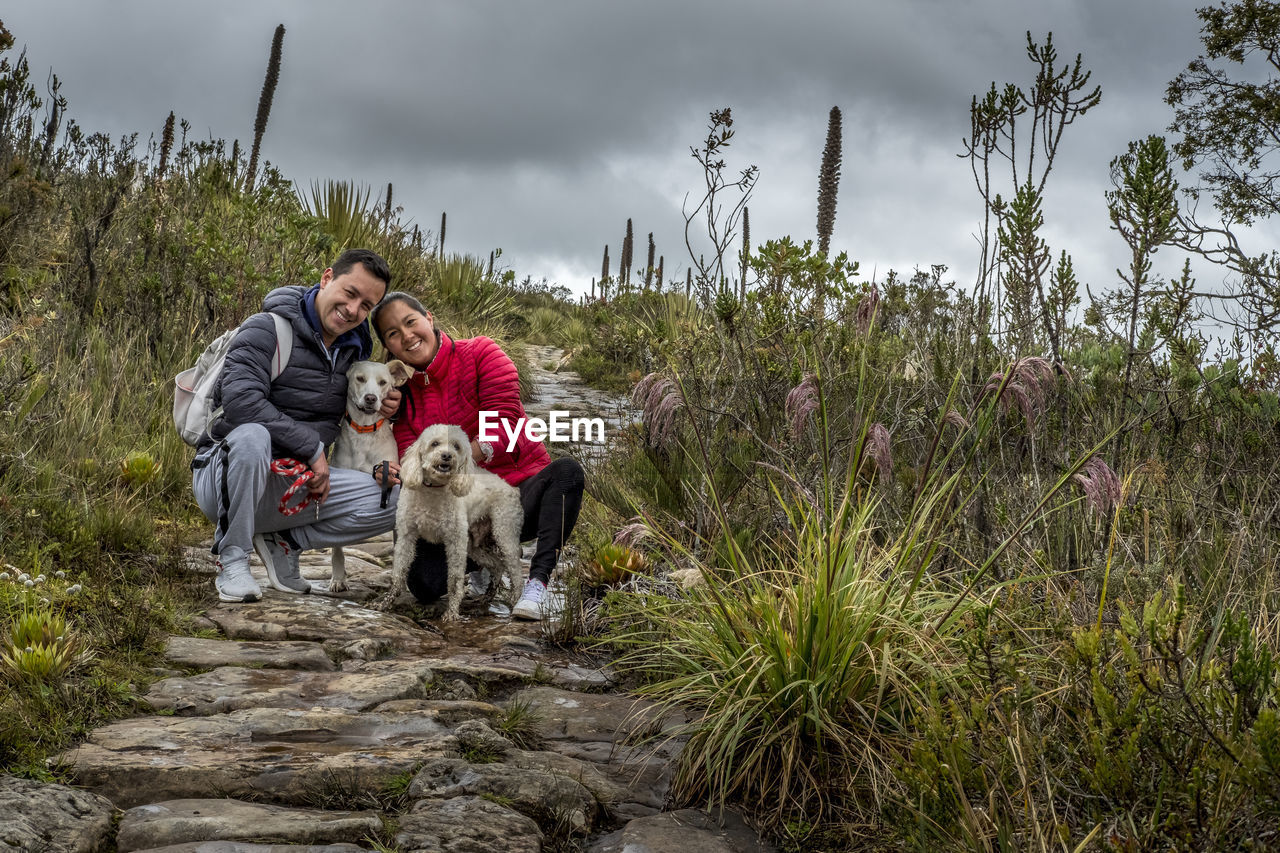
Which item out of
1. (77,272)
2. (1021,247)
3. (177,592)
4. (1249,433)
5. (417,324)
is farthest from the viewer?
(77,272)

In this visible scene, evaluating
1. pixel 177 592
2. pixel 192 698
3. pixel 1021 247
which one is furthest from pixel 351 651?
pixel 1021 247

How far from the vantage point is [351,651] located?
427 cm

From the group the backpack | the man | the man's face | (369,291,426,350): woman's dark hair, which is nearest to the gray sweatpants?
the man

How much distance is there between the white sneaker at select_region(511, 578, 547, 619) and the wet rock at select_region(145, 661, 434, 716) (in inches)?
46.4

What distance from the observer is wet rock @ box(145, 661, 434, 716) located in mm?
3449

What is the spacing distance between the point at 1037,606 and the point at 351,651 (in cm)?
282

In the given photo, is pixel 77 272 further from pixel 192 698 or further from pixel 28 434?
pixel 192 698

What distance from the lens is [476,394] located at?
548cm

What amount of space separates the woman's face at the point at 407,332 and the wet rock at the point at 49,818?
3.00 m

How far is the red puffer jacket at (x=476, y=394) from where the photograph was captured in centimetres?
543

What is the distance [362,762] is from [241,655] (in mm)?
1467

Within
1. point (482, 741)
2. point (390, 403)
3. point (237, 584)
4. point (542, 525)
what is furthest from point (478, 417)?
point (482, 741)

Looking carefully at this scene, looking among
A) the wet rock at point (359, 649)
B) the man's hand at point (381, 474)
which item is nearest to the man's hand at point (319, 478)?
the man's hand at point (381, 474)

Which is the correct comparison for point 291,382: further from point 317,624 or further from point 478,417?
point 317,624
